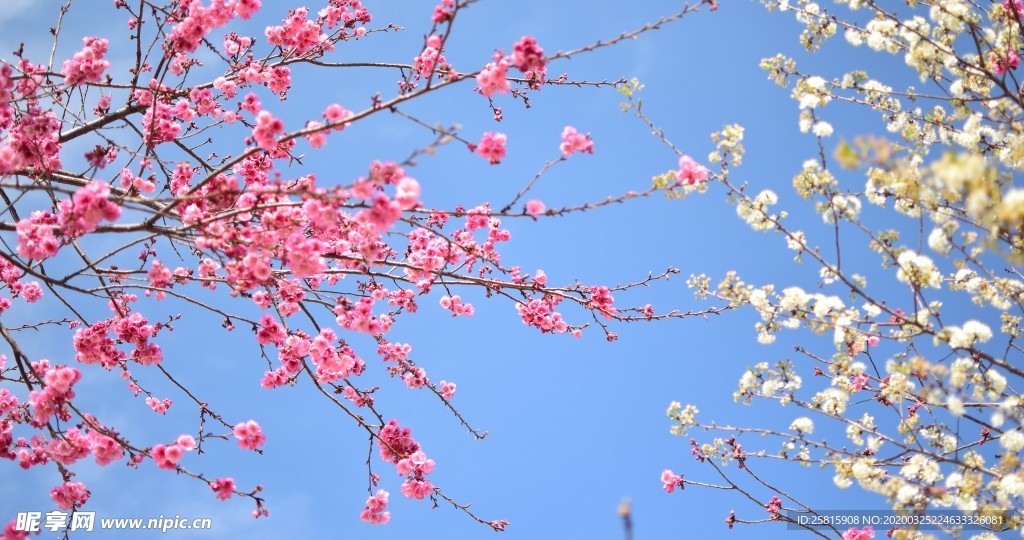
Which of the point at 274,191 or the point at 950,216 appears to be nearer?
the point at 274,191

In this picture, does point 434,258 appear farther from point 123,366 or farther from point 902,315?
point 902,315

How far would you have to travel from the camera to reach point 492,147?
453 centimetres

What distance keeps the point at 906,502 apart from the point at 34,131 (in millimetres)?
7173

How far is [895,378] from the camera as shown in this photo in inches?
204

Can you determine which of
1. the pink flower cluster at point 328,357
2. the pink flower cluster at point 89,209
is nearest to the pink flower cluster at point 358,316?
the pink flower cluster at point 328,357

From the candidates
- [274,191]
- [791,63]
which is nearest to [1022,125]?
[791,63]

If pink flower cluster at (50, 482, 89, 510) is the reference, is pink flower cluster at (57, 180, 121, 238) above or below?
above

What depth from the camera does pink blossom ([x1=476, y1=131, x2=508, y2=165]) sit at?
449 cm

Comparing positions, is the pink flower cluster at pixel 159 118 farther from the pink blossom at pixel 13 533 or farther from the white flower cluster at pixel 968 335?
the white flower cluster at pixel 968 335

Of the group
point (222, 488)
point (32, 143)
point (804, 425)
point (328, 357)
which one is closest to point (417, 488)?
point (328, 357)

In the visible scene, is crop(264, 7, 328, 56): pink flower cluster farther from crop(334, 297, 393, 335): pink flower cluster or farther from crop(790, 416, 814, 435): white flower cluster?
crop(790, 416, 814, 435): white flower cluster

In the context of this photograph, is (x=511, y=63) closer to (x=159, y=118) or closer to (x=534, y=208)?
(x=534, y=208)

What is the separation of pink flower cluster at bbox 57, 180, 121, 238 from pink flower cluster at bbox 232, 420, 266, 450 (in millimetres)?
1954

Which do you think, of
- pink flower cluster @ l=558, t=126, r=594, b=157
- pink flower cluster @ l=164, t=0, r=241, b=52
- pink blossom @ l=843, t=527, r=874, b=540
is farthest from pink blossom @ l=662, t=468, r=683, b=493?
pink flower cluster @ l=164, t=0, r=241, b=52
